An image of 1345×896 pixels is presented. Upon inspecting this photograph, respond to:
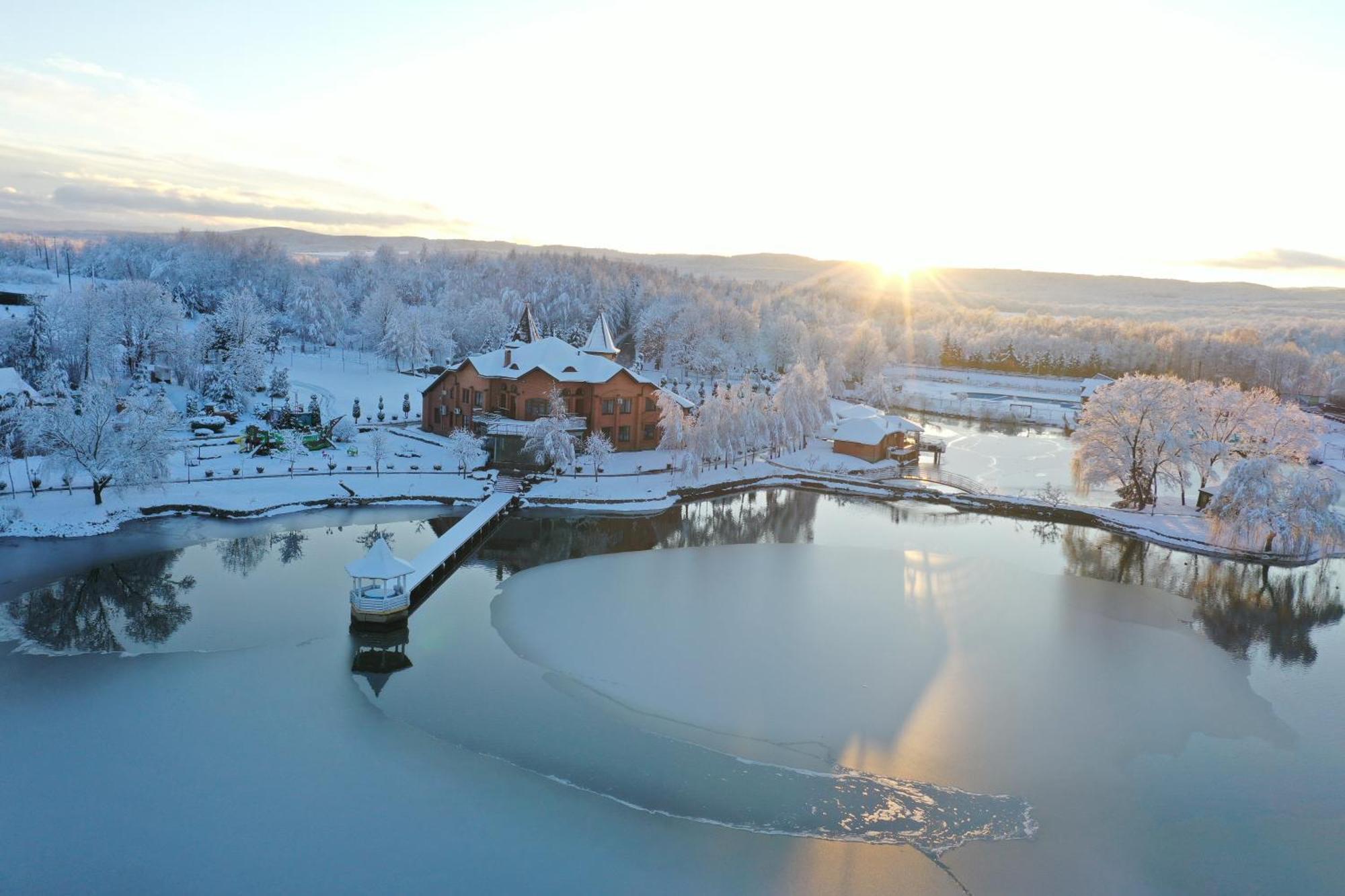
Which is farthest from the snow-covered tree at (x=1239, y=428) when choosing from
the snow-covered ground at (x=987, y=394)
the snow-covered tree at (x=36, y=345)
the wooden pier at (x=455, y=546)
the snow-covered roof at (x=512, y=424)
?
the snow-covered tree at (x=36, y=345)

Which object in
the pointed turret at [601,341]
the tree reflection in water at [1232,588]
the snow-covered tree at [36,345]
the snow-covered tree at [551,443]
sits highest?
the pointed turret at [601,341]

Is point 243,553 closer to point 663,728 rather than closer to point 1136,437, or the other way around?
point 663,728

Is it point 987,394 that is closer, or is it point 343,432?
point 343,432

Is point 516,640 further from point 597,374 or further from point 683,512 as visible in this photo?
point 597,374

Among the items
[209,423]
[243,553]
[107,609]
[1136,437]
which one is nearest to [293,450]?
[209,423]

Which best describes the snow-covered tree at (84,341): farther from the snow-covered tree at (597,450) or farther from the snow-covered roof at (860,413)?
the snow-covered roof at (860,413)

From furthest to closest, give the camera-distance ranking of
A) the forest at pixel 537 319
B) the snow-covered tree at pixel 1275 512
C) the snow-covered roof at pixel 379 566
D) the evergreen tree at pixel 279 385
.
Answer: the forest at pixel 537 319 → the evergreen tree at pixel 279 385 → the snow-covered tree at pixel 1275 512 → the snow-covered roof at pixel 379 566

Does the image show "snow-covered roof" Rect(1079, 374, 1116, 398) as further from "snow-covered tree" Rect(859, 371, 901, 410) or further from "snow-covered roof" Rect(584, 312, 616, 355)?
"snow-covered roof" Rect(584, 312, 616, 355)

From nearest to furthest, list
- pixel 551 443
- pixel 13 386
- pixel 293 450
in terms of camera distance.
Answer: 1. pixel 551 443
2. pixel 293 450
3. pixel 13 386
